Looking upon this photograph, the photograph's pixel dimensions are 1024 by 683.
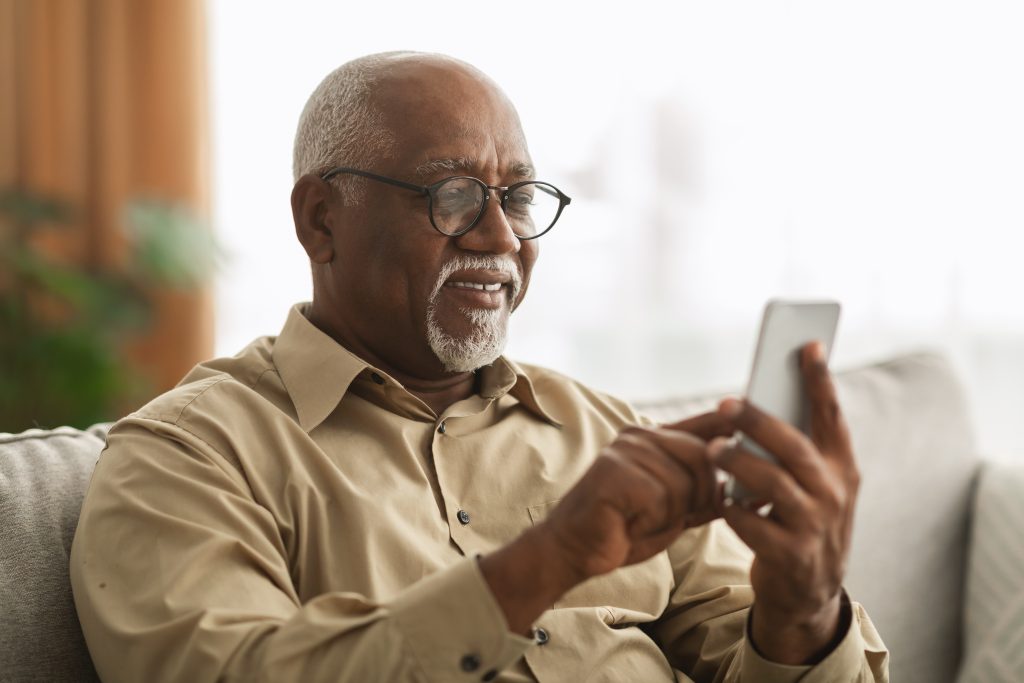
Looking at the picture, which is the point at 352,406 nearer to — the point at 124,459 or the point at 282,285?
the point at 124,459

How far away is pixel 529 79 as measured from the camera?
120 inches

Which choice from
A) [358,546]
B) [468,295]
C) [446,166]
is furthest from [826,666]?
[446,166]

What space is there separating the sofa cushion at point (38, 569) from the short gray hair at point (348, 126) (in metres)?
0.53

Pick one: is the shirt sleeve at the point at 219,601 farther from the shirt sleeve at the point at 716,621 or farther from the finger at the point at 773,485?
the shirt sleeve at the point at 716,621

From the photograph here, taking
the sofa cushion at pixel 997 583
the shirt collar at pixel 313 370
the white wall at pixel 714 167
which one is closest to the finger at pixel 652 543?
the shirt collar at pixel 313 370

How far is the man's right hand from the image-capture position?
38.4 inches

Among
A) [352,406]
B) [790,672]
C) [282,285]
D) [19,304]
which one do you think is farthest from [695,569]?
[19,304]

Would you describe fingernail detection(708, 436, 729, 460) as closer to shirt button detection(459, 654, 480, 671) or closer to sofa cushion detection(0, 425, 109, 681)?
shirt button detection(459, 654, 480, 671)

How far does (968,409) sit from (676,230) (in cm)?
128

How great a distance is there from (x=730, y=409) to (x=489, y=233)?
21.3 inches

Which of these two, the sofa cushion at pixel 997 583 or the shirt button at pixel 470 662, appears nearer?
the shirt button at pixel 470 662

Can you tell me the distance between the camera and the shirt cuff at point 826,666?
1.16 meters

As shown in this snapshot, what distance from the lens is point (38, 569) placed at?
46.7 inches

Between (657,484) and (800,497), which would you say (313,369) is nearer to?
(657,484)
